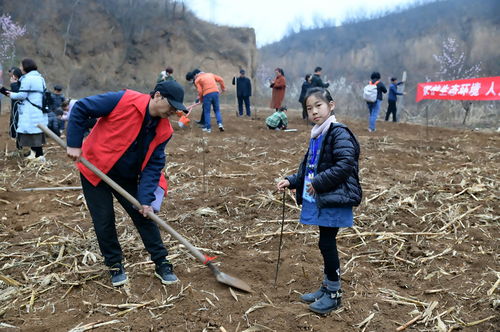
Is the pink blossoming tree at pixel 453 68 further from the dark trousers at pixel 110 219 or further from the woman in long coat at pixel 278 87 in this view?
the dark trousers at pixel 110 219

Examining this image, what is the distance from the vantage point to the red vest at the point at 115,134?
2.87 meters


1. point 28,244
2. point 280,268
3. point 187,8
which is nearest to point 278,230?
point 280,268

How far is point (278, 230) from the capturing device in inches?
173

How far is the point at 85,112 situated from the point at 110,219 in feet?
2.72

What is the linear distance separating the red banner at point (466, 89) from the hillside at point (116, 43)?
9.38 m

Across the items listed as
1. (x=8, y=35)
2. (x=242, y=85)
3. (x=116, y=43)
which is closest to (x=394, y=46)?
(x=116, y=43)

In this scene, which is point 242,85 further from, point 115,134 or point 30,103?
point 115,134

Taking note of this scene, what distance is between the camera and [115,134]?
114 inches

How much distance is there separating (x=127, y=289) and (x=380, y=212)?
3.00 m

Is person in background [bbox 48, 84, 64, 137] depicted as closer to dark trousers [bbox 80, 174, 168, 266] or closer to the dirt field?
the dirt field

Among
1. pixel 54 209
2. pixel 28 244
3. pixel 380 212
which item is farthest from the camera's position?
pixel 54 209

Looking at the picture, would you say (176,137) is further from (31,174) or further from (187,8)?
(187,8)

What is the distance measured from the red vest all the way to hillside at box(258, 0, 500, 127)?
23.7 meters

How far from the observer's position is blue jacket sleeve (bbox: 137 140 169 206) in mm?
2986
